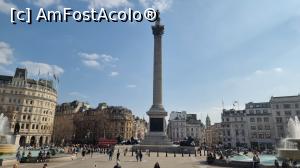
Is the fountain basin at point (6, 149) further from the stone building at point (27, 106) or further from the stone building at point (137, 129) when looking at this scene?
the stone building at point (137, 129)

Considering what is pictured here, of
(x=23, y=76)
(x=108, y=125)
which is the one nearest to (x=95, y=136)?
(x=108, y=125)

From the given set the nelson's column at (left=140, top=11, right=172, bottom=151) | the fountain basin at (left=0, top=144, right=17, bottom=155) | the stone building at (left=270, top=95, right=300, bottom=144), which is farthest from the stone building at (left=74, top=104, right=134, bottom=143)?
the stone building at (left=270, top=95, right=300, bottom=144)

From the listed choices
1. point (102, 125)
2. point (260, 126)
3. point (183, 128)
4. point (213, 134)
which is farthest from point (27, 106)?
point (213, 134)

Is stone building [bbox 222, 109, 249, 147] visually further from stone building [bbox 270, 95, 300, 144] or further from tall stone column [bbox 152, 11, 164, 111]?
tall stone column [bbox 152, 11, 164, 111]

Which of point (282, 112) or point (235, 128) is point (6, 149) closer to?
point (282, 112)

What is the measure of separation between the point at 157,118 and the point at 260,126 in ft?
183

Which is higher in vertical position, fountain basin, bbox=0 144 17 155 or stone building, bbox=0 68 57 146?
stone building, bbox=0 68 57 146

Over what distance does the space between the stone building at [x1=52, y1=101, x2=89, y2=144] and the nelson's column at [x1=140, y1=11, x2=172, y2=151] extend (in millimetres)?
54146

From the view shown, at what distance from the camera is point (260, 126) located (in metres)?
94.1

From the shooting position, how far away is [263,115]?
94.4m

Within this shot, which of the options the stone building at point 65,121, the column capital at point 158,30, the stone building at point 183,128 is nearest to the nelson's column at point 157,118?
the column capital at point 158,30

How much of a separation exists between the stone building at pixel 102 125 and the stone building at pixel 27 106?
14857mm

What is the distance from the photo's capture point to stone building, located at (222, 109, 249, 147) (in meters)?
101

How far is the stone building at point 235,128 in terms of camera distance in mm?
100875
